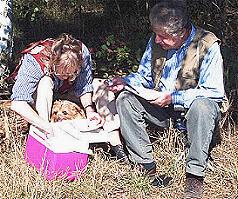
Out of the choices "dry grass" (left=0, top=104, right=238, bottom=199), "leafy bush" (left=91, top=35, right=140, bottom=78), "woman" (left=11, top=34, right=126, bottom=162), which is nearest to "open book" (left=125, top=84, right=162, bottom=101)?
"woman" (left=11, top=34, right=126, bottom=162)

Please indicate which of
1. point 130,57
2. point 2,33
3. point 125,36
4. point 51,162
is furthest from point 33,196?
point 125,36

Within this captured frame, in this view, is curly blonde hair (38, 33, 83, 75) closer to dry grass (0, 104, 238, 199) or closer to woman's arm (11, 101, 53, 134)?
woman's arm (11, 101, 53, 134)

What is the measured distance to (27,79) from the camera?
429 centimetres

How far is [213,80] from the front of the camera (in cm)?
405

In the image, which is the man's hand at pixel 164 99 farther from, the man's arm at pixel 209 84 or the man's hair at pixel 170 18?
the man's hair at pixel 170 18

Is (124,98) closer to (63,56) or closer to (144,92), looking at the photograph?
(144,92)

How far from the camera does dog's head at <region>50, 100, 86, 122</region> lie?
14.4 ft

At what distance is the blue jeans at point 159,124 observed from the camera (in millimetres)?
3910

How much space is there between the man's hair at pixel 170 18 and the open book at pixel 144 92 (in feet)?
1.46

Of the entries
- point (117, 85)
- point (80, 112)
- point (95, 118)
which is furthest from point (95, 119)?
point (117, 85)

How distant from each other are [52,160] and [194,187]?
0.99 metres

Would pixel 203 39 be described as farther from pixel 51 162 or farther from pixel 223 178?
pixel 51 162

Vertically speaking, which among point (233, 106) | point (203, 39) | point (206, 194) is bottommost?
point (206, 194)

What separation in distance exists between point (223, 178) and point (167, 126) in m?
0.57
